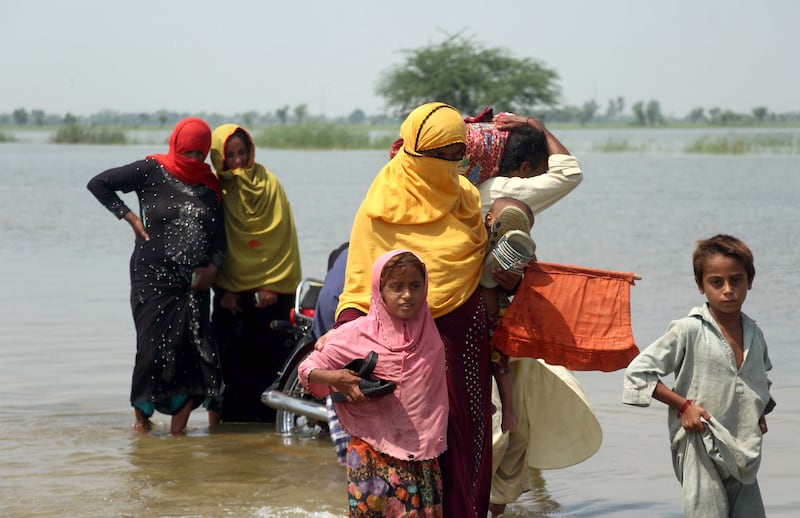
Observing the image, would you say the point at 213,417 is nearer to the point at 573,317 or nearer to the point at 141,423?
the point at 141,423

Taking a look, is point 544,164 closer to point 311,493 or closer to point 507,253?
point 507,253

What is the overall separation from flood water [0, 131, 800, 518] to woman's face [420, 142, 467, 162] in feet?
5.92

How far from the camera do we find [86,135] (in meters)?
61.3

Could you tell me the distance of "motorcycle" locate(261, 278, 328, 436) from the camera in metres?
6.08

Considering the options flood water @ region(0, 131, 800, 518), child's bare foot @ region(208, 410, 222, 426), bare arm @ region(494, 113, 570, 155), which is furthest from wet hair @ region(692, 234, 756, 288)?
child's bare foot @ region(208, 410, 222, 426)

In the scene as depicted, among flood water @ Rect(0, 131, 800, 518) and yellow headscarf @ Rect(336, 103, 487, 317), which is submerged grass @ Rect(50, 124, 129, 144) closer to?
flood water @ Rect(0, 131, 800, 518)

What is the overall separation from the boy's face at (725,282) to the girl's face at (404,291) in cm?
92

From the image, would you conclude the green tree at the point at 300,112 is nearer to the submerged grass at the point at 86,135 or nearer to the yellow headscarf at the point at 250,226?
the submerged grass at the point at 86,135

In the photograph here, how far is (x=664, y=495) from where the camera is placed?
578 centimetres

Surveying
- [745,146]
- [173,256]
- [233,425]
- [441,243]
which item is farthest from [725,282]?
[745,146]

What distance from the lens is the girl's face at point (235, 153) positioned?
6734mm

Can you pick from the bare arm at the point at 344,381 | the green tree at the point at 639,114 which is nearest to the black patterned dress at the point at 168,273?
the bare arm at the point at 344,381

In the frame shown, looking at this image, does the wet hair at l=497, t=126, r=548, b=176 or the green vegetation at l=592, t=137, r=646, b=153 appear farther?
the green vegetation at l=592, t=137, r=646, b=153

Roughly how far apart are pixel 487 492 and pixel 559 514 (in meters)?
1.21
